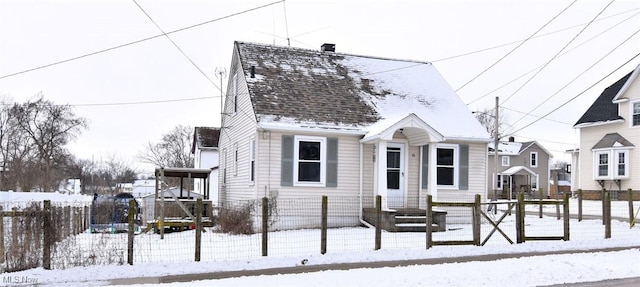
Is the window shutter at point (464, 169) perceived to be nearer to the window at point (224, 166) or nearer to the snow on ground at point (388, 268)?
the snow on ground at point (388, 268)

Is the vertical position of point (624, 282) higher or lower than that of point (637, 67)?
lower

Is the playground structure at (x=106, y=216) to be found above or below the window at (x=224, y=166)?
below

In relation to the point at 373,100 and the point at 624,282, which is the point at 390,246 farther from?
the point at 373,100

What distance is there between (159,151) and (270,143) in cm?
6632

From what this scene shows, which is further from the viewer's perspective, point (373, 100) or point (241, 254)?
point (373, 100)

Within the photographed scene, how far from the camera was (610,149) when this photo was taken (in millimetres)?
33188

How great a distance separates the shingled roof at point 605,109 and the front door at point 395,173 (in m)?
20.0

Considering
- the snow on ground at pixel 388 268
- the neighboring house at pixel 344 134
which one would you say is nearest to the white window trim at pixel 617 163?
the neighboring house at pixel 344 134

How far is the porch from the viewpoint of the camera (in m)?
→ 16.8

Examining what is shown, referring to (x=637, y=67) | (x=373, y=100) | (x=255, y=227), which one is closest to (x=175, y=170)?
(x=255, y=227)

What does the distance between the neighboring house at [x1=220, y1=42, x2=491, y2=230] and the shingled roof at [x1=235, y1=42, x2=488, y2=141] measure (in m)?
0.04

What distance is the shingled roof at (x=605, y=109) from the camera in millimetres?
33531

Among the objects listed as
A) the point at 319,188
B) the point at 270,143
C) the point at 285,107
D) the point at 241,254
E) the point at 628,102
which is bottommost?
the point at 241,254

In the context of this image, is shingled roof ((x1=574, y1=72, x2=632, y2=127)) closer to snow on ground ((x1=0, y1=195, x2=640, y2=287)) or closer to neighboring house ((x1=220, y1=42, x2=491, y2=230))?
neighboring house ((x1=220, y1=42, x2=491, y2=230))
